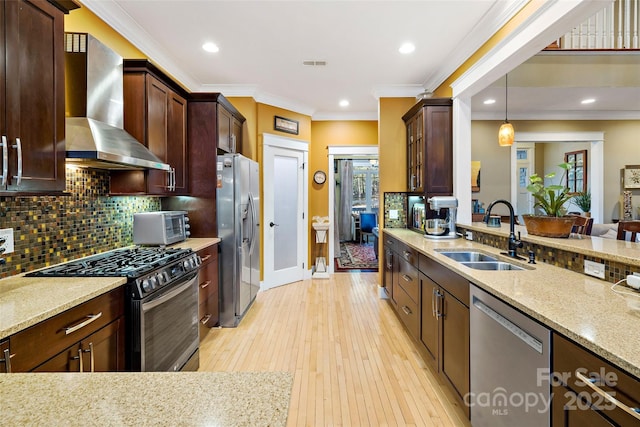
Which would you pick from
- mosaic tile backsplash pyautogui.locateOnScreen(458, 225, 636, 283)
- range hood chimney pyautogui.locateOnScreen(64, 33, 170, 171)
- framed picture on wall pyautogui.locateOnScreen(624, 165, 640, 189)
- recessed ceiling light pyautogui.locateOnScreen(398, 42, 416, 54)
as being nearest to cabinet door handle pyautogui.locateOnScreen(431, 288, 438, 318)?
mosaic tile backsplash pyautogui.locateOnScreen(458, 225, 636, 283)

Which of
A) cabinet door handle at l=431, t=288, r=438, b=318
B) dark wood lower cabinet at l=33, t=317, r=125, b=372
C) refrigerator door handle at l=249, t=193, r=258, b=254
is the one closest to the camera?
dark wood lower cabinet at l=33, t=317, r=125, b=372

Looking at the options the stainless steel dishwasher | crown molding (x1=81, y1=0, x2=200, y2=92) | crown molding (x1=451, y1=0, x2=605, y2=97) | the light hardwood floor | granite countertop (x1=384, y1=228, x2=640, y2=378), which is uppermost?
crown molding (x1=81, y1=0, x2=200, y2=92)

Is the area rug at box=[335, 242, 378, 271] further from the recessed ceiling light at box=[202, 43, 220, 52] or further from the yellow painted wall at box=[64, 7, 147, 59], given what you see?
the yellow painted wall at box=[64, 7, 147, 59]

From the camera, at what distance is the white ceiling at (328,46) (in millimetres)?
2434

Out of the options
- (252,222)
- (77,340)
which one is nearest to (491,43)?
(252,222)

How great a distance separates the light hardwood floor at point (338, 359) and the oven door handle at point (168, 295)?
779 mm

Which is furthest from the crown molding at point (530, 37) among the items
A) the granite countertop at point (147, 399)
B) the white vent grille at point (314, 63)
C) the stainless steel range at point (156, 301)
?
the stainless steel range at point (156, 301)

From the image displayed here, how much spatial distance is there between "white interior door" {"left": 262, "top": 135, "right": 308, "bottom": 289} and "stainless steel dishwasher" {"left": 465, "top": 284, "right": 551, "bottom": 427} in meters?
3.26

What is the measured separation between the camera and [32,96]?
1430mm

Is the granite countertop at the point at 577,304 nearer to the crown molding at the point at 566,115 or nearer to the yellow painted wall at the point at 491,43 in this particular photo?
the yellow painted wall at the point at 491,43

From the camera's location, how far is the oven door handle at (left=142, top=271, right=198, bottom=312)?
5.60 feet

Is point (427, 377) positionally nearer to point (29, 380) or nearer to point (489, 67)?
point (29, 380)

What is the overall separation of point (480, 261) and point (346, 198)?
6.27 meters

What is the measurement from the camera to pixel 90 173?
2330 mm
